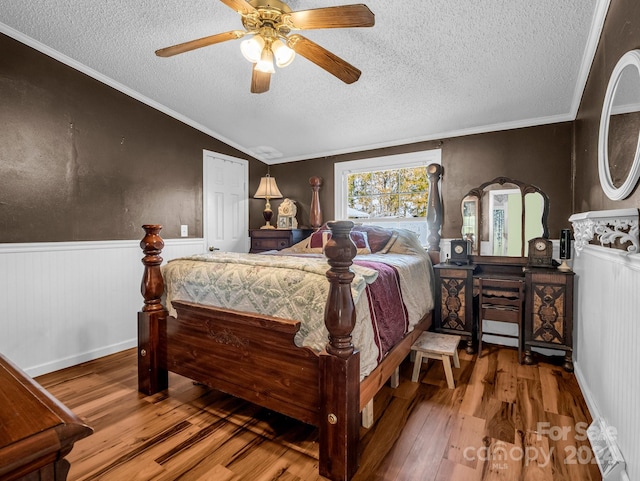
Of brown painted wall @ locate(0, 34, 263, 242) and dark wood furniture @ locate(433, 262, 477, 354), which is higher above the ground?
brown painted wall @ locate(0, 34, 263, 242)

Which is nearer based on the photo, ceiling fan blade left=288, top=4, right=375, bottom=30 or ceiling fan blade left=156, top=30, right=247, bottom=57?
ceiling fan blade left=288, top=4, right=375, bottom=30

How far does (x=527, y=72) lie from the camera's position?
2.38 m

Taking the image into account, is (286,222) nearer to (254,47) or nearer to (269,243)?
(269,243)

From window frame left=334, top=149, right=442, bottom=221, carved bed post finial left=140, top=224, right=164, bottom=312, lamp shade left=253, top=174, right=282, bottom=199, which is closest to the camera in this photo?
carved bed post finial left=140, top=224, right=164, bottom=312

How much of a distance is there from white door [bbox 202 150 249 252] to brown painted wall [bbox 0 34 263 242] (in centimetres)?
28

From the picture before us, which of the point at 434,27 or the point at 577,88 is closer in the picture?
the point at 434,27

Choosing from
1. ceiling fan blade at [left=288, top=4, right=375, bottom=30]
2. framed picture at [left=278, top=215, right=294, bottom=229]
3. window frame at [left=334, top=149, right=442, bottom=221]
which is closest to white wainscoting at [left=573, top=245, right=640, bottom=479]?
ceiling fan blade at [left=288, top=4, right=375, bottom=30]

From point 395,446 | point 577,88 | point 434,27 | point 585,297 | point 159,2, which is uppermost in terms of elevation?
point 159,2

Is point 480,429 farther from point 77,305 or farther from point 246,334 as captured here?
point 77,305

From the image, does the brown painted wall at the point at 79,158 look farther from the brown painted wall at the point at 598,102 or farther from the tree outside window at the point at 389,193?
the brown painted wall at the point at 598,102

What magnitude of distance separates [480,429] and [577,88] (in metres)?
2.53

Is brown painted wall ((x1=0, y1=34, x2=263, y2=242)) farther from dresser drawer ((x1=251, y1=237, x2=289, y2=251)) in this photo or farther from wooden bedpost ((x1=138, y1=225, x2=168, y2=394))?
wooden bedpost ((x1=138, y1=225, x2=168, y2=394))

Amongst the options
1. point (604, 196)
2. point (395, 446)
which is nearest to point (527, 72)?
point (604, 196)

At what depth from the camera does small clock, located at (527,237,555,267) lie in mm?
2824
